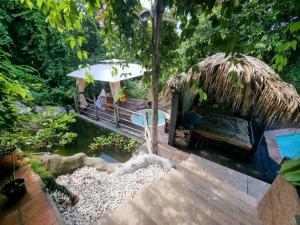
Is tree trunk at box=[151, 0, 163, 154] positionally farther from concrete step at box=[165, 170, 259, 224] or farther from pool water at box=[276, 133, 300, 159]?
pool water at box=[276, 133, 300, 159]

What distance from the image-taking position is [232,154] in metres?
4.02

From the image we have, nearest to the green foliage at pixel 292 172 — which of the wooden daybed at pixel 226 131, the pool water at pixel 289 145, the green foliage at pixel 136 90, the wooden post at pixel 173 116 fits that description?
the pool water at pixel 289 145

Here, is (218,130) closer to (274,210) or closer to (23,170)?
(274,210)

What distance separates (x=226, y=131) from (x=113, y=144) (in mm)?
3346

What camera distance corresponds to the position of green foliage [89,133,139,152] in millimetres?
4859

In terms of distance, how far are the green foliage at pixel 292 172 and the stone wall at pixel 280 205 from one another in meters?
0.06

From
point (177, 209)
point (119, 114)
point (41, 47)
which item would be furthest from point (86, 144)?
point (41, 47)

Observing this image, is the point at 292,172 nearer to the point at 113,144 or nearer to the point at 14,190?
the point at 14,190

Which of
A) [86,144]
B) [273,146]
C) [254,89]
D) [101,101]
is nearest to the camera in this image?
[254,89]

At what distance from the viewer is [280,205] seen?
1.26 meters

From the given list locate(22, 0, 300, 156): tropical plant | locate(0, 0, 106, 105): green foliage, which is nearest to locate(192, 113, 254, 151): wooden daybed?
locate(22, 0, 300, 156): tropical plant

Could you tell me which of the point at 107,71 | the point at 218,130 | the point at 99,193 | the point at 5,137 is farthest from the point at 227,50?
the point at 107,71

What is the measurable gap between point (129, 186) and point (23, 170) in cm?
127

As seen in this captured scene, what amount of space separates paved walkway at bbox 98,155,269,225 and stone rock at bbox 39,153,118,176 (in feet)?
4.62
